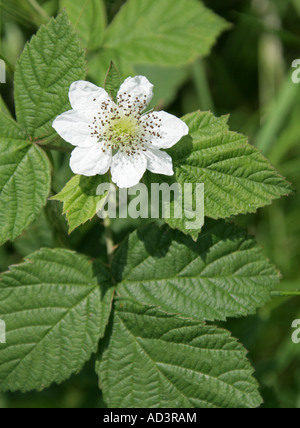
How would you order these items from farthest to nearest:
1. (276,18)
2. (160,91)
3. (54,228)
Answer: (276,18)
(160,91)
(54,228)

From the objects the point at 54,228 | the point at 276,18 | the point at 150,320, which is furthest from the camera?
the point at 276,18

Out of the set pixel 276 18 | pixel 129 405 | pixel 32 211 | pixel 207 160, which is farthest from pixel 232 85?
pixel 129 405

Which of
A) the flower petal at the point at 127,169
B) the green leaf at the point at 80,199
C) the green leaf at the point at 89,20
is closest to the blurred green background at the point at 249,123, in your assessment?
the green leaf at the point at 89,20

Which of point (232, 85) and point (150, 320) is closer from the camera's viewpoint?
point (150, 320)

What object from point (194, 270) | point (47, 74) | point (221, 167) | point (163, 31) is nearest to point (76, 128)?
point (47, 74)

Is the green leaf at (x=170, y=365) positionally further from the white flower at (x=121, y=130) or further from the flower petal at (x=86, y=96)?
the flower petal at (x=86, y=96)

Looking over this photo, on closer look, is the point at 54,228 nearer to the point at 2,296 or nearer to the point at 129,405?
the point at 2,296

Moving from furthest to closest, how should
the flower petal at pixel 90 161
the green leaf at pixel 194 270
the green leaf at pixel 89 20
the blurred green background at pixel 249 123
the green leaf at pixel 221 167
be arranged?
the blurred green background at pixel 249 123
the green leaf at pixel 89 20
the green leaf at pixel 194 270
the green leaf at pixel 221 167
the flower petal at pixel 90 161
